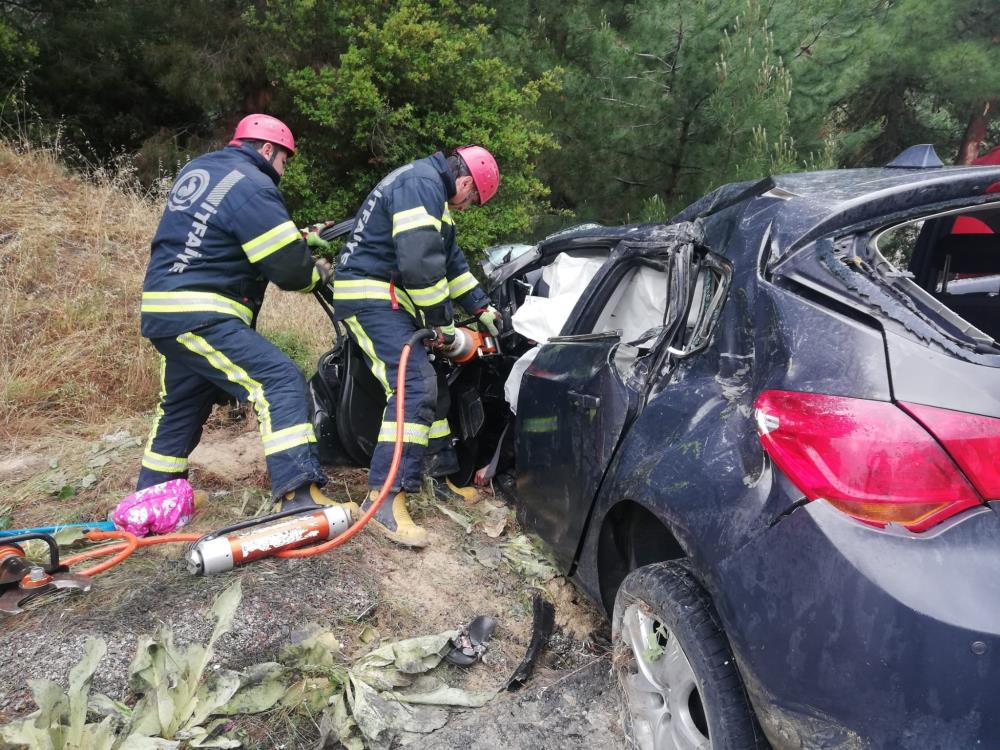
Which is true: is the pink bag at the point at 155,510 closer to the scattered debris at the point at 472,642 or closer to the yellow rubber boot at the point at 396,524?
the yellow rubber boot at the point at 396,524

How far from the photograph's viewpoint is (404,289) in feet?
11.6

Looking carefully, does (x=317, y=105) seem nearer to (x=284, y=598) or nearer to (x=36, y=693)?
(x=284, y=598)

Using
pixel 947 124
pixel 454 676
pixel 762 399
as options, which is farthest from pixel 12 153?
pixel 947 124

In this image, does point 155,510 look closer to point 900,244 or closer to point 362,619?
point 362,619

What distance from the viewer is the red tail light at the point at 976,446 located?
1279mm

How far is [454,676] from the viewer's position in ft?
8.19

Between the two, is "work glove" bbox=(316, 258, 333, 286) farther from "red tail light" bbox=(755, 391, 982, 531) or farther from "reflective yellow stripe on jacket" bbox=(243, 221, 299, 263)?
"red tail light" bbox=(755, 391, 982, 531)

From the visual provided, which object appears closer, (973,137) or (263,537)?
(263,537)

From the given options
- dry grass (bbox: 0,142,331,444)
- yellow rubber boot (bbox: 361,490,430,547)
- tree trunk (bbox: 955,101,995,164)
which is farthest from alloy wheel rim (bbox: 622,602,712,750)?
tree trunk (bbox: 955,101,995,164)

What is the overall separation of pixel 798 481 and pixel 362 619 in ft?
5.93

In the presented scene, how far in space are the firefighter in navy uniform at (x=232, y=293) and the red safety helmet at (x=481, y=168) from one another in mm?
926

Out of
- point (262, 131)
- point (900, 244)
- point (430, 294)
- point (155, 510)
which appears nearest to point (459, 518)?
point (430, 294)

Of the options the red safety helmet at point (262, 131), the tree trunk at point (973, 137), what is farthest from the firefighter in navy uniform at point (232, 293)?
the tree trunk at point (973, 137)

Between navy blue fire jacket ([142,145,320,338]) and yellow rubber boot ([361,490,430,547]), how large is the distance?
1076mm
